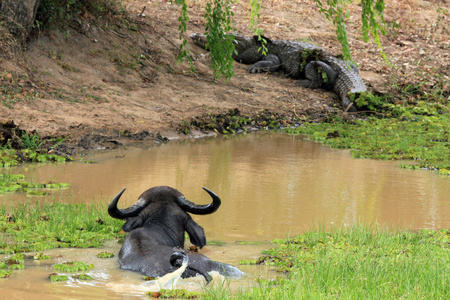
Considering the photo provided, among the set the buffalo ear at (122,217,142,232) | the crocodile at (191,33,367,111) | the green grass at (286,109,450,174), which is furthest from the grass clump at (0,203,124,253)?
the crocodile at (191,33,367,111)

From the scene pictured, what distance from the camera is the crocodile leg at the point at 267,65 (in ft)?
59.5

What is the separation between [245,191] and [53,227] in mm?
3022

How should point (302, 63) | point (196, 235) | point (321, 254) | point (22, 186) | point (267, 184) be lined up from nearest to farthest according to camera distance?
point (321, 254) < point (196, 235) < point (22, 186) < point (267, 184) < point (302, 63)

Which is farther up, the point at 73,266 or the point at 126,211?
the point at 126,211

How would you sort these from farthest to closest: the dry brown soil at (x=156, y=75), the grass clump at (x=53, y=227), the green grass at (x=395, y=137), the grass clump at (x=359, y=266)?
the dry brown soil at (x=156, y=75), the green grass at (x=395, y=137), the grass clump at (x=53, y=227), the grass clump at (x=359, y=266)

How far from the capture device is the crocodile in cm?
1709

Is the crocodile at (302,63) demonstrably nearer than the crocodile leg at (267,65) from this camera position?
Yes

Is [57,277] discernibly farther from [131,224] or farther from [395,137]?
[395,137]

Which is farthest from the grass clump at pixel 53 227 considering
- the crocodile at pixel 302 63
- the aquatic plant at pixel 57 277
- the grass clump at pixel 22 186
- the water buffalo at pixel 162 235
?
the crocodile at pixel 302 63

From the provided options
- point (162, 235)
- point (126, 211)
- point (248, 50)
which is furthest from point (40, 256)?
point (248, 50)

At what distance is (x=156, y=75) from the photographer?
49.3 ft

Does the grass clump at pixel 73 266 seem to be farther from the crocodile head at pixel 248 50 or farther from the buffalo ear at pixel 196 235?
the crocodile head at pixel 248 50

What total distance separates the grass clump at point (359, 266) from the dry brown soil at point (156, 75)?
6369 millimetres

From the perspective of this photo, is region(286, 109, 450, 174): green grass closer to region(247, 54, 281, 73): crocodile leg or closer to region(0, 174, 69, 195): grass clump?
region(247, 54, 281, 73): crocodile leg
